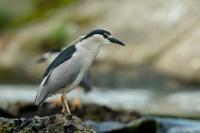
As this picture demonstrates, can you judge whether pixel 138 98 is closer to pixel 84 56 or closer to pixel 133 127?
pixel 133 127

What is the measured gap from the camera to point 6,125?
608 centimetres

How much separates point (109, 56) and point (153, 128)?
11.8 meters

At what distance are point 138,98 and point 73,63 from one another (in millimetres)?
9188

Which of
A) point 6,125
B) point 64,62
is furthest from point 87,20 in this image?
point 6,125

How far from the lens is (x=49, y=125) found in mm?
5957

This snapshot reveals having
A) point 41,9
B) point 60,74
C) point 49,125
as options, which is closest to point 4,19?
point 41,9

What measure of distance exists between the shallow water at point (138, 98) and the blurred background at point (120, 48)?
0.02 metres

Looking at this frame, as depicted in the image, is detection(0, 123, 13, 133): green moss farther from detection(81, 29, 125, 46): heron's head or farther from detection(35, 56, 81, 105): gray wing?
detection(81, 29, 125, 46): heron's head

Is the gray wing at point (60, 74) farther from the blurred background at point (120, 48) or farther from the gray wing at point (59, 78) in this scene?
the blurred background at point (120, 48)

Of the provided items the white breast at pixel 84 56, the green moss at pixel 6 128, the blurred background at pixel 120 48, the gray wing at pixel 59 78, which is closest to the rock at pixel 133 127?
the gray wing at pixel 59 78

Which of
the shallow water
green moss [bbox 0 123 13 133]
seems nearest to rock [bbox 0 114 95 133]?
green moss [bbox 0 123 13 133]

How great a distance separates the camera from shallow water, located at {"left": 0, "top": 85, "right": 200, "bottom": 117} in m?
14.5

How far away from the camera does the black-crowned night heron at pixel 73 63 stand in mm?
7797

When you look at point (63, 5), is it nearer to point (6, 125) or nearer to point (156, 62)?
point (156, 62)
